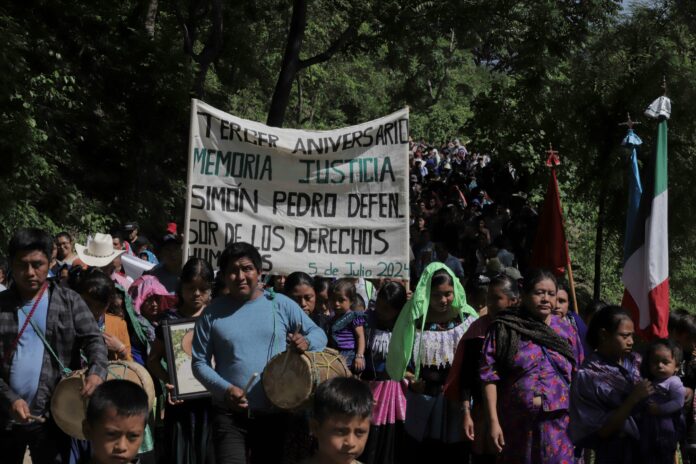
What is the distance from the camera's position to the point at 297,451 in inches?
268

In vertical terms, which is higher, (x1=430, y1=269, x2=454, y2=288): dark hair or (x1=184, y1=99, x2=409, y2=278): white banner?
(x1=184, y1=99, x2=409, y2=278): white banner

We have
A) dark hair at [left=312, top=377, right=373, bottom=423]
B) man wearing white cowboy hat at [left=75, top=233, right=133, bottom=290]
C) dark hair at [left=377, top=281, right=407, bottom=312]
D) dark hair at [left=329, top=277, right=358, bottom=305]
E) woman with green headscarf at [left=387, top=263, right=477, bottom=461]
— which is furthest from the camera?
man wearing white cowboy hat at [left=75, top=233, right=133, bottom=290]

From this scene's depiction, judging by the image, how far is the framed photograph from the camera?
740 centimetres

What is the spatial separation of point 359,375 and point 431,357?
101 centimetres

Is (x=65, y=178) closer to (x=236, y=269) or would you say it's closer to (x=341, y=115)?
(x=236, y=269)

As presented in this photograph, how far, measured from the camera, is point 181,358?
746 cm

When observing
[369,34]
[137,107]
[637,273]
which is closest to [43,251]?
[637,273]

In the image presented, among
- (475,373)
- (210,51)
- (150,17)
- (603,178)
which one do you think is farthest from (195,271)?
(210,51)

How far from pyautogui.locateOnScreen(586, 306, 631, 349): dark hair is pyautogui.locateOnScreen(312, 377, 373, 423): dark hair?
2.14 metres

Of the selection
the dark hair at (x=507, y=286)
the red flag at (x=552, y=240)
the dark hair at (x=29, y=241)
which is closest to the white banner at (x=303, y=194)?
the red flag at (x=552, y=240)

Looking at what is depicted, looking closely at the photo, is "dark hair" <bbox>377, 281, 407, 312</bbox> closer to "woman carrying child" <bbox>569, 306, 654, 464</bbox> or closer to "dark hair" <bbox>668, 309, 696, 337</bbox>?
"dark hair" <bbox>668, 309, 696, 337</bbox>

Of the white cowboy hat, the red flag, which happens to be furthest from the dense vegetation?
the red flag

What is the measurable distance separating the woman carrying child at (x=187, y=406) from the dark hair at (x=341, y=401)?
9.01 feet

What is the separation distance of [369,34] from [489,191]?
4924 mm
